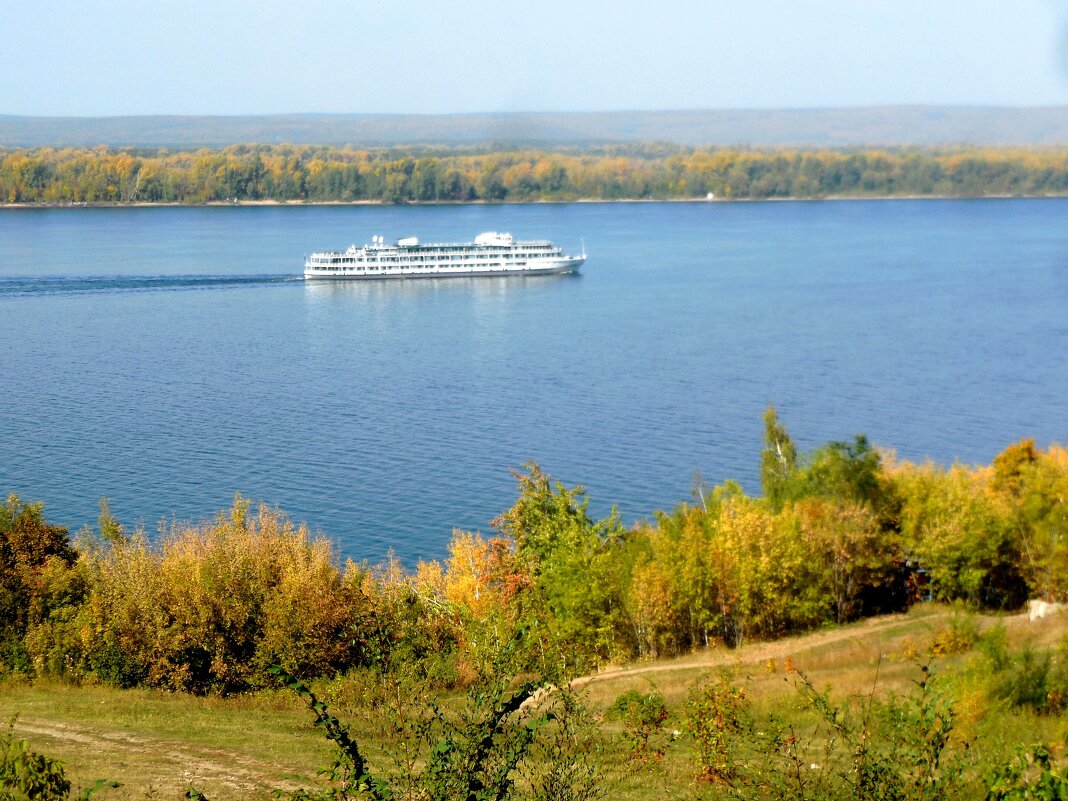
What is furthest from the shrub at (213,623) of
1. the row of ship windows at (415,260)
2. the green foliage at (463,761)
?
the row of ship windows at (415,260)

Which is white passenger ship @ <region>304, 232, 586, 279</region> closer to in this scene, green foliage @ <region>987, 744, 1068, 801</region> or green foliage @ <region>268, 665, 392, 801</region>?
green foliage @ <region>268, 665, 392, 801</region>

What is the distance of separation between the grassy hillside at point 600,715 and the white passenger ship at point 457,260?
176ft

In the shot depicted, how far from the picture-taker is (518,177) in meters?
138

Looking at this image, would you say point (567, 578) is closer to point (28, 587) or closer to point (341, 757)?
point (28, 587)

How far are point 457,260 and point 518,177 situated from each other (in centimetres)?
6857

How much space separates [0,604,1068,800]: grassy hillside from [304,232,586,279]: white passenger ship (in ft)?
176

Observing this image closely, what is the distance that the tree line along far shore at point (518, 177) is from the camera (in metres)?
127

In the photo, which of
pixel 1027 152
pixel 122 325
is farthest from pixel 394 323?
pixel 1027 152

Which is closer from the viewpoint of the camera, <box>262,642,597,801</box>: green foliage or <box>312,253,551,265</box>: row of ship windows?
<box>262,642,597,801</box>: green foliage

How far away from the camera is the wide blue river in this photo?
2909cm

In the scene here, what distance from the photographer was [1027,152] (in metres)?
129

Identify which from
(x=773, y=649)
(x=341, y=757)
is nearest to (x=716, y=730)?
(x=341, y=757)

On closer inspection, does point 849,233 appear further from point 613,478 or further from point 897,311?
point 613,478

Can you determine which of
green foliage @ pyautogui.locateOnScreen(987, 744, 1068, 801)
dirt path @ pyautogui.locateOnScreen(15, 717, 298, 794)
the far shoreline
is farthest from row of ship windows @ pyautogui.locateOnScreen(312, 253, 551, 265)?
green foliage @ pyautogui.locateOnScreen(987, 744, 1068, 801)
